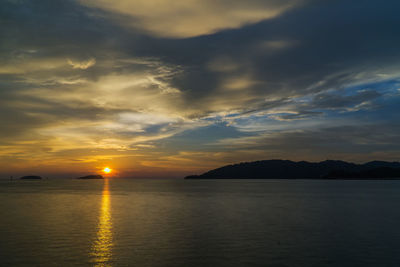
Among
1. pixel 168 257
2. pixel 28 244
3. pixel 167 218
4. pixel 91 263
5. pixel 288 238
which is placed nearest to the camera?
pixel 91 263

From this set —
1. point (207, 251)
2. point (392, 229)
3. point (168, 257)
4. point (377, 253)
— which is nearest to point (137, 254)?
point (168, 257)

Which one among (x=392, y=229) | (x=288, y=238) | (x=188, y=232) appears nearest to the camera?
(x=288, y=238)

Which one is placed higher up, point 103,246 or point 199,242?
point 103,246

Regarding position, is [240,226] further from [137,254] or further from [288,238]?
[137,254]

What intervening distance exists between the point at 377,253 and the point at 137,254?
919 inches

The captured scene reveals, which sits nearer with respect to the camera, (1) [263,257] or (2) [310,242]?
(1) [263,257]

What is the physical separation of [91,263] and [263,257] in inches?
600

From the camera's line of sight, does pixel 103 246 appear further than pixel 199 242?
No

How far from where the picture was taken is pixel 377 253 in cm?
3142

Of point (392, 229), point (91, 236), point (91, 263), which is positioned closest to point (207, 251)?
point (91, 263)

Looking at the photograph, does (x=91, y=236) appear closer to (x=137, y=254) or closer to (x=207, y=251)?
(x=137, y=254)

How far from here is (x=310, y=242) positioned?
36.0 m

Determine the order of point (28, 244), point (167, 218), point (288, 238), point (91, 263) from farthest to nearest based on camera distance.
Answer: point (167, 218) < point (288, 238) < point (28, 244) < point (91, 263)

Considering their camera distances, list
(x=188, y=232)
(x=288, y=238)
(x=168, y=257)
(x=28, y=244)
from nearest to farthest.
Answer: (x=168, y=257) < (x=28, y=244) < (x=288, y=238) < (x=188, y=232)
